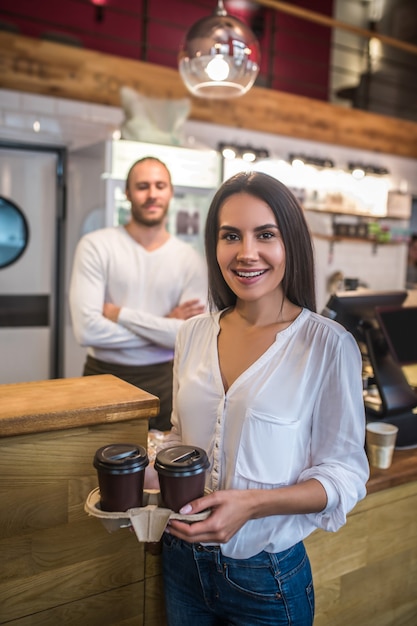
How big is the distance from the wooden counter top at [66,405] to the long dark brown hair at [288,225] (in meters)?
0.41

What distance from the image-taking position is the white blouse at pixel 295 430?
110cm

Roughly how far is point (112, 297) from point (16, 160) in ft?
6.72

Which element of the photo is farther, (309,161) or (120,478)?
(309,161)

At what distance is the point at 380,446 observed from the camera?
70.7 inches

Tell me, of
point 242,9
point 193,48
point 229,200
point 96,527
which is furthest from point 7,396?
point 242,9

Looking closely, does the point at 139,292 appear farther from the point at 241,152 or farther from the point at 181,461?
the point at 241,152

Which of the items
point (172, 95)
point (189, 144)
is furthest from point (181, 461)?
point (172, 95)

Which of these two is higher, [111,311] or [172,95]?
[172,95]

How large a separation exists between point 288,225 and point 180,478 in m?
0.53

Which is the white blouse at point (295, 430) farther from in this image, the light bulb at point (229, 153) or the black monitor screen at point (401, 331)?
the light bulb at point (229, 153)

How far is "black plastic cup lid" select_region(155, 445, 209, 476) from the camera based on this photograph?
0.98 m

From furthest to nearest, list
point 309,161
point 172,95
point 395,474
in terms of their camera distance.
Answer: point 309,161 → point 172,95 → point 395,474

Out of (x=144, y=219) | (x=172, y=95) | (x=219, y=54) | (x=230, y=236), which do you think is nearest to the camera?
(x=230, y=236)

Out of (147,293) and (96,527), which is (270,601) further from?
(147,293)
